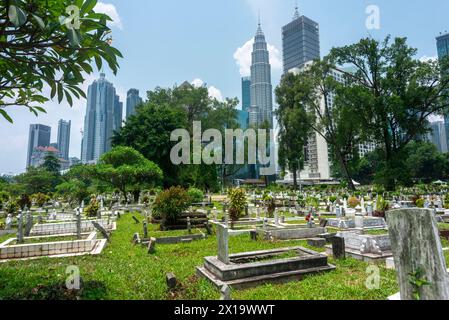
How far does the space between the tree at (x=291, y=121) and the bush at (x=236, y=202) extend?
23.1 meters

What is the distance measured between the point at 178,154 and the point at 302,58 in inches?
6669

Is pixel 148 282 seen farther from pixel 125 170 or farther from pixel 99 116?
pixel 99 116

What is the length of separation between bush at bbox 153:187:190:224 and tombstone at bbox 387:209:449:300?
11.4m

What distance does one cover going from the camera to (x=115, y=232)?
13.1m

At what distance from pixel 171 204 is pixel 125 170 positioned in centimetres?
949

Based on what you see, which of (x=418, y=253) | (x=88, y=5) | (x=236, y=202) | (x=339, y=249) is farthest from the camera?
(x=236, y=202)

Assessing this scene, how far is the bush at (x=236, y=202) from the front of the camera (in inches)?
590

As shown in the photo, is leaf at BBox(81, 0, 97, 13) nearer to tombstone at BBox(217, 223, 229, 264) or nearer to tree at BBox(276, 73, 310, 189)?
tombstone at BBox(217, 223, 229, 264)

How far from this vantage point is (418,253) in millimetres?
3672

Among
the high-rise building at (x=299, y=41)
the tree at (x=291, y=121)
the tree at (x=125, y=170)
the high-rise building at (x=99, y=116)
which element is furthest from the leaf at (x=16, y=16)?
the high-rise building at (x=299, y=41)

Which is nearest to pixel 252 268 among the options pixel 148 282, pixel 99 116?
pixel 148 282

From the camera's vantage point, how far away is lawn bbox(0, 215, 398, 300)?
4832 mm
